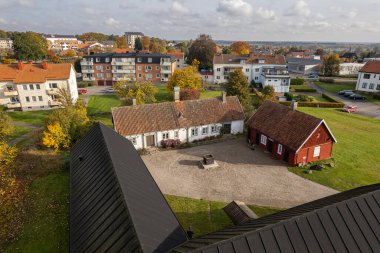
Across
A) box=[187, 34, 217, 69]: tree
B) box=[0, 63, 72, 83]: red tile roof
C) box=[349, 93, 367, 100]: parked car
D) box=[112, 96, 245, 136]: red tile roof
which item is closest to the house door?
box=[112, 96, 245, 136]: red tile roof

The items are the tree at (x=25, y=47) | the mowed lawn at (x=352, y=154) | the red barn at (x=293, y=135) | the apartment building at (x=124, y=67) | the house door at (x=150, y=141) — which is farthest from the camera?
the tree at (x=25, y=47)

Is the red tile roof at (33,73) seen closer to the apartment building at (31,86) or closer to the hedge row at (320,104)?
the apartment building at (31,86)

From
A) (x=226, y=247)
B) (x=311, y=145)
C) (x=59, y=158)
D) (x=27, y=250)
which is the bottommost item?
(x=27, y=250)

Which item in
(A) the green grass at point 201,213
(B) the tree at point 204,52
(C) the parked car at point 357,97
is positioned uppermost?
(B) the tree at point 204,52

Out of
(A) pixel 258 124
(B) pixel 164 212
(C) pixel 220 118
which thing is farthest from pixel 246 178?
(B) pixel 164 212

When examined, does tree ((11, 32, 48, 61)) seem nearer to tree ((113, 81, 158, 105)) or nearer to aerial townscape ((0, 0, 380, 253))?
aerial townscape ((0, 0, 380, 253))

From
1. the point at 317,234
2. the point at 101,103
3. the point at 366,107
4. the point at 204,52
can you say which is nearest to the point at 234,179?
the point at 317,234

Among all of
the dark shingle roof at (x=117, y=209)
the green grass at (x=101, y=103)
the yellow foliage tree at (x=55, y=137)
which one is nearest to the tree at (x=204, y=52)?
the green grass at (x=101, y=103)

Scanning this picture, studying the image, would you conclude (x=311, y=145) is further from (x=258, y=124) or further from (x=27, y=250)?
(x=27, y=250)
